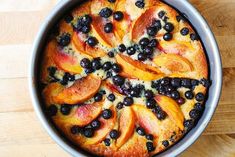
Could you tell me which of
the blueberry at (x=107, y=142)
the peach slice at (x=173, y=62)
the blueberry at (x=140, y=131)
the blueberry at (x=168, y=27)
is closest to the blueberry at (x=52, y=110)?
the blueberry at (x=107, y=142)

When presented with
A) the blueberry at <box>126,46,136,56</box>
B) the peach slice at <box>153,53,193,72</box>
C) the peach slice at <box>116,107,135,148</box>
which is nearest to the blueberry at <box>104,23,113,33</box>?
the blueberry at <box>126,46,136,56</box>

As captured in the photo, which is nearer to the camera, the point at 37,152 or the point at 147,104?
the point at 147,104

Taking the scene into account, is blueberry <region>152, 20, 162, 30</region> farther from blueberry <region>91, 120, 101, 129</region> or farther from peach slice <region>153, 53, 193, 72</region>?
blueberry <region>91, 120, 101, 129</region>

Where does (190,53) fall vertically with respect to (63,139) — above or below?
above

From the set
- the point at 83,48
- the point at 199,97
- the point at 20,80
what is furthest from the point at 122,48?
the point at 20,80

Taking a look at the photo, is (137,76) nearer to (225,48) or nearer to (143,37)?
(143,37)

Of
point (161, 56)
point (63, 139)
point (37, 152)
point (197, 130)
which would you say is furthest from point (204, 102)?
point (37, 152)

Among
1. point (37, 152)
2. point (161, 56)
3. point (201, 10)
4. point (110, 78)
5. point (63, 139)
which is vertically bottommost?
point (37, 152)
